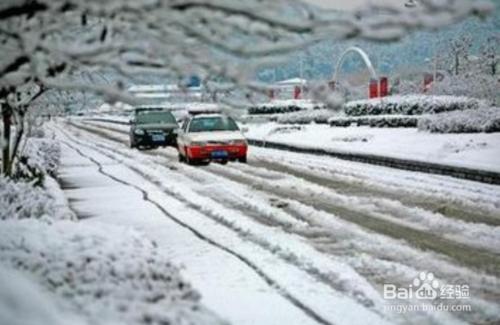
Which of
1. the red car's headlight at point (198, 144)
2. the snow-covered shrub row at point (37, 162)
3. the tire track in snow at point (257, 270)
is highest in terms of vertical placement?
the snow-covered shrub row at point (37, 162)

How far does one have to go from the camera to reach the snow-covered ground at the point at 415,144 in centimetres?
1805

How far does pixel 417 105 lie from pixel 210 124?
10.4 meters

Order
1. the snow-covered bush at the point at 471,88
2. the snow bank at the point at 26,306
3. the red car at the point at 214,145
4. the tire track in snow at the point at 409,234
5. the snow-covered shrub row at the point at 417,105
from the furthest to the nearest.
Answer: the snow-covered bush at the point at 471,88
the snow-covered shrub row at the point at 417,105
the red car at the point at 214,145
the tire track in snow at the point at 409,234
the snow bank at the point at 26,306

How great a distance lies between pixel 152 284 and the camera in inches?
178

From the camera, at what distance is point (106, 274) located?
14.9 ft

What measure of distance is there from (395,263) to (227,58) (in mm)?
4719

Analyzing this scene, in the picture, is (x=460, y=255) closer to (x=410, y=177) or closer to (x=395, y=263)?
(x=395, y=263)

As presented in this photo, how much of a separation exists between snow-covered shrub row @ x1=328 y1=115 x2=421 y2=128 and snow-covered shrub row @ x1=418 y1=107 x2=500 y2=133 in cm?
281

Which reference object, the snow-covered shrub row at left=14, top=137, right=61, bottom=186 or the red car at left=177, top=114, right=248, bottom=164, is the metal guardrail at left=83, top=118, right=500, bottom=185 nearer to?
the red car at left=177, top=114, right=248, bottom=164

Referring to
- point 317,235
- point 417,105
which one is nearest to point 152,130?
point 417,105

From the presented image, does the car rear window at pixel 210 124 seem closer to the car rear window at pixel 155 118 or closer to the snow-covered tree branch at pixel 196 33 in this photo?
the car rear window at pixel 155 118

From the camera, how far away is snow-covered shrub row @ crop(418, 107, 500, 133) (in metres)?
22.3

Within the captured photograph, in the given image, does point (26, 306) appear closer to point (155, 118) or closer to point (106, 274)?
point (106, 274)

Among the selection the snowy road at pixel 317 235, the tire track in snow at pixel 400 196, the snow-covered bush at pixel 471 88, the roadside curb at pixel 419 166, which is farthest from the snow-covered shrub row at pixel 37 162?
the snow-covered bush at pixel 471 88
